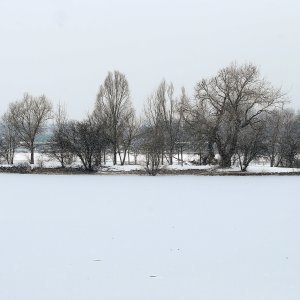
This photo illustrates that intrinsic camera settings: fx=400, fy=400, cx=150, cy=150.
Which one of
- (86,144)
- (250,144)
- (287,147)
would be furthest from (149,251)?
(287,147)

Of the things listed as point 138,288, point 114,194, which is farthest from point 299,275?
point 114,194

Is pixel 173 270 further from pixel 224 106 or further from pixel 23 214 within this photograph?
pixel 224 106

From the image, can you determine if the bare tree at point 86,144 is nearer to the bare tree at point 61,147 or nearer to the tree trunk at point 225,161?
the bare tree at point 61,147

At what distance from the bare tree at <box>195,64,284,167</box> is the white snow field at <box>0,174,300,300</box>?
2361 cm

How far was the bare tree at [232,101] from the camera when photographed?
128 feet

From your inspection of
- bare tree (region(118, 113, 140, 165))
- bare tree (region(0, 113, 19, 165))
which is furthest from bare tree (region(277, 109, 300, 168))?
bare tree (region(0, 113, 19, 165))

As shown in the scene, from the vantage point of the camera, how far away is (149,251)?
8.67m

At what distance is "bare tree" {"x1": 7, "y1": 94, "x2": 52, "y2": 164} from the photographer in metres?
52.1

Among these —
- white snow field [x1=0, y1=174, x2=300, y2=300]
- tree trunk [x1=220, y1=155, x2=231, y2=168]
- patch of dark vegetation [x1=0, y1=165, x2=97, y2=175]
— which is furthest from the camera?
tree trunk [x1=220, y1=155, x2=231, y2=168]

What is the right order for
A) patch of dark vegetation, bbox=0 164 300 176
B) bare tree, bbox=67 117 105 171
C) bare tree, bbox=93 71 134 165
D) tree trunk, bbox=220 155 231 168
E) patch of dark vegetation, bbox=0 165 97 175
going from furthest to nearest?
bare tree, bbox=93 71 134 165 → tree trunk, bbox=220 155 231 168 → bare tree, bbox=67 117 105 171 → patch of dark vegetation, bbox=0 165 97 175 → patch of dark vegetation, bbox=0 164 300 176

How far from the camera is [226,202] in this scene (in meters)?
16.3

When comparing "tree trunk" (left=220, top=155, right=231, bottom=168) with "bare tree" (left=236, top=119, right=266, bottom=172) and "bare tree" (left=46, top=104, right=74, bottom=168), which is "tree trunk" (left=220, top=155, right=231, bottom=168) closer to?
"bare tree" (left=236, top=119, right=266, bottom=172)

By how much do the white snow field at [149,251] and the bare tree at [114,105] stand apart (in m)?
30.9

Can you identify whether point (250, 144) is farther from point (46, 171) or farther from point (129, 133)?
point (46, 171)
